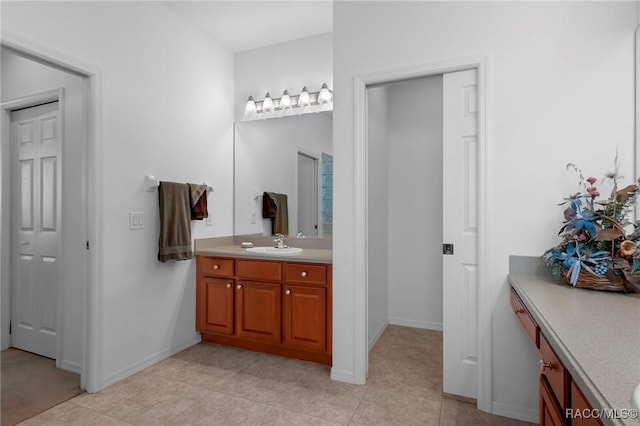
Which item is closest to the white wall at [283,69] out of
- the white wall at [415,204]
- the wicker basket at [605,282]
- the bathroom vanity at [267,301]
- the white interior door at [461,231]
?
the white wall at [415,204]

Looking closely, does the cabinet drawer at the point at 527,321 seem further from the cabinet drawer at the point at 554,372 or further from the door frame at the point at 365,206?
the door frame at the point at 365,206

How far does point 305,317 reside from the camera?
2539mm

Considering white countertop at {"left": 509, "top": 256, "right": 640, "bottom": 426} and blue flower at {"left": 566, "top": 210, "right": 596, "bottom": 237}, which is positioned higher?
blue flower at {"left": 566, "top": 210, "right": 596, "bottom": 237}

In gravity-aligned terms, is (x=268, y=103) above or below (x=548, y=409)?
above

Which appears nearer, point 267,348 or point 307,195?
point 267,348

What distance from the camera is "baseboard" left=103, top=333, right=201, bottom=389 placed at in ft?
7.55

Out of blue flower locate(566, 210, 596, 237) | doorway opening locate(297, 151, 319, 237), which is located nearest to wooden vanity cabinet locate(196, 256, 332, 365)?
doorway opening locate(297, 151, 319, 237)

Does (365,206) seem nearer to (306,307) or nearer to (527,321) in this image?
(306,307)

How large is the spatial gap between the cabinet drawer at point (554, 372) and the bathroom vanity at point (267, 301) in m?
1.45

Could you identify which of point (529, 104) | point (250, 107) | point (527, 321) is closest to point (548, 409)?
point (527, 321)

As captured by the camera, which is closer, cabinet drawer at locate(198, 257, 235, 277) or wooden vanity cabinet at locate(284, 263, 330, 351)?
wooden vanity cabinet at locate(284, 263, 330, 351)

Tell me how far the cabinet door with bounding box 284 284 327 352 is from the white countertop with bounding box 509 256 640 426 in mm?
1322

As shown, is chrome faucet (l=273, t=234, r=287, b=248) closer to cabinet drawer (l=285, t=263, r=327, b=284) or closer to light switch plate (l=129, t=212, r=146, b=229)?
cabinet drawer (l=285, t=263, r=327, b=284)

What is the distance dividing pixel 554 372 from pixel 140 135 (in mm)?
2782
